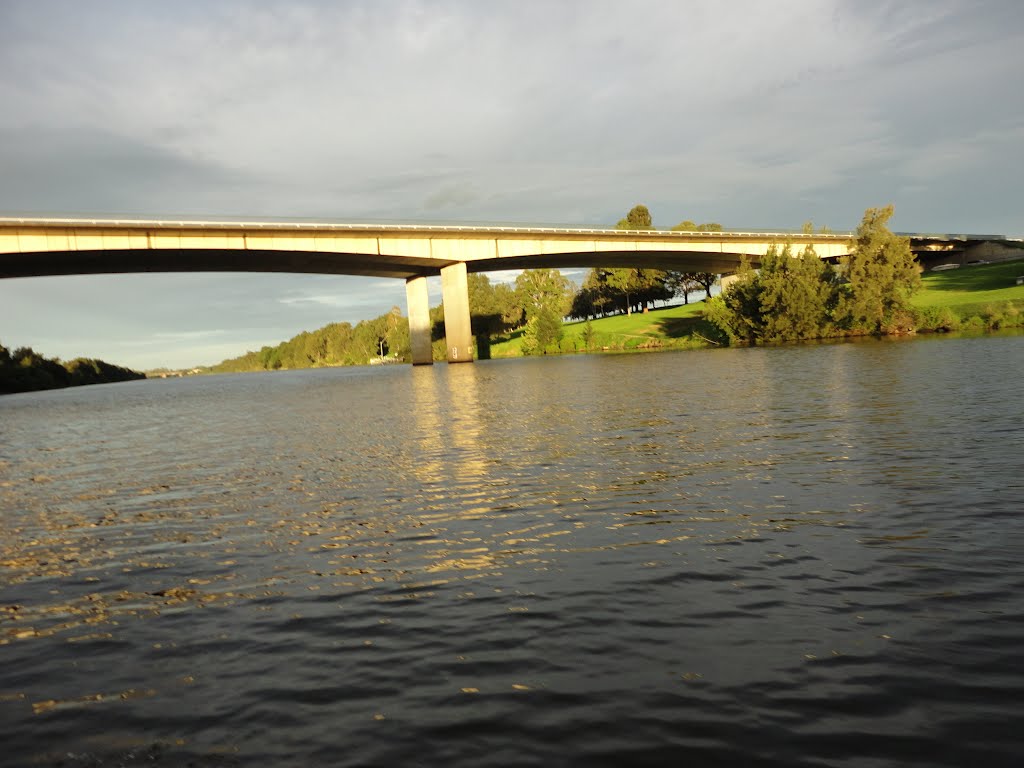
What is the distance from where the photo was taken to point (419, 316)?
103500 mm

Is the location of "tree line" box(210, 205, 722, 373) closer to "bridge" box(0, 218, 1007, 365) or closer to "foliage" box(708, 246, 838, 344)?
"bridge" box(0, 218, 1007, 365)

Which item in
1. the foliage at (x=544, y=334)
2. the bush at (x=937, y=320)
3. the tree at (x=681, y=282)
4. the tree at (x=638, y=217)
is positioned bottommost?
the bush at (x=937, y=320)

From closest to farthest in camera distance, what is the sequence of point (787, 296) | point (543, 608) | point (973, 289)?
point (543, 608) → point (787, 296) → point (973, 289)

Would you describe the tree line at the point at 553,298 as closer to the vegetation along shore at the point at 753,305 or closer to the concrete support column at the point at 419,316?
the vegetation along shore at the point at 753,305

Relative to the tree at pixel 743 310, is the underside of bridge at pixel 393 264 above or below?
above

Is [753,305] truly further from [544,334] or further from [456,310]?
[544,334]

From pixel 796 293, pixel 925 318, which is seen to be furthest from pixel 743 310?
pixel 925 318

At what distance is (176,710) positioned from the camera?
5.90 m

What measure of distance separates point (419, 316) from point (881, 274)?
60.9 meters

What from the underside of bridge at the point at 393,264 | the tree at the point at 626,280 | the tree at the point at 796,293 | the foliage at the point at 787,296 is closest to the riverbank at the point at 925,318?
the tree at the point at 626,280

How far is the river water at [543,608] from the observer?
5180 mm

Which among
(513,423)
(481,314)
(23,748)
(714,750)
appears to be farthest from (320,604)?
(481,314)

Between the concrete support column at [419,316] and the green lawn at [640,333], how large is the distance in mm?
31511

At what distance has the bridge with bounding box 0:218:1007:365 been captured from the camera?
66625mm
